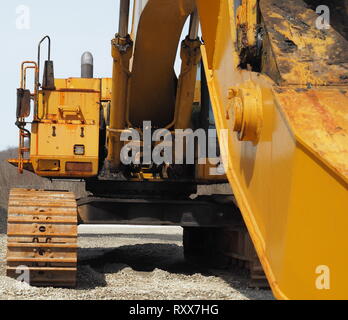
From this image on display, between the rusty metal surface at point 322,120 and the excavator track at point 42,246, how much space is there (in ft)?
13.1

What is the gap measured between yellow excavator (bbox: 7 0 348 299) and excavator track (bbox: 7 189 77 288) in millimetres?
14

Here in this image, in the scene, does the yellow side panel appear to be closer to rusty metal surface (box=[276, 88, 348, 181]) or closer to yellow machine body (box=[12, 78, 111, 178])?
yellow machine body (box=[12, 78, 111, 178])

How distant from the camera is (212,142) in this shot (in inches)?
291

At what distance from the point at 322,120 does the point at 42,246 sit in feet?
13.8

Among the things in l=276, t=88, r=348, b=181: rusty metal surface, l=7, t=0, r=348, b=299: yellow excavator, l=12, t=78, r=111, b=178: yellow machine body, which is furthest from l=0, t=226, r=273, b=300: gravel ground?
l=276, t=88, r=348, b=181: rusty metal surface

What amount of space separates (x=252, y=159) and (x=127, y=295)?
9.82 ft

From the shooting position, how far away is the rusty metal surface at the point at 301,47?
9.16ft

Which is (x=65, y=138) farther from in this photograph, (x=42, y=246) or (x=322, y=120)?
(x=322, y=120)

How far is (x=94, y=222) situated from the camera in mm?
7117

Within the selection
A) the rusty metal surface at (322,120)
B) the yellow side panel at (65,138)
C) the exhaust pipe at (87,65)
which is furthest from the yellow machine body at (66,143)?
the rusty metal surface at (322,120)

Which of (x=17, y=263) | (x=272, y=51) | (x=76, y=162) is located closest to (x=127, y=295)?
(x=17, y=263)

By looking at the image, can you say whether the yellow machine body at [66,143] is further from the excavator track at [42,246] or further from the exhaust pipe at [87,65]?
the exhaust pipe at [87,65]

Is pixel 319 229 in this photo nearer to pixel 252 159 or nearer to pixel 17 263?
pixel 252 159

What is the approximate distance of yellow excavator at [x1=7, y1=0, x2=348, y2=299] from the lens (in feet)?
7.95
